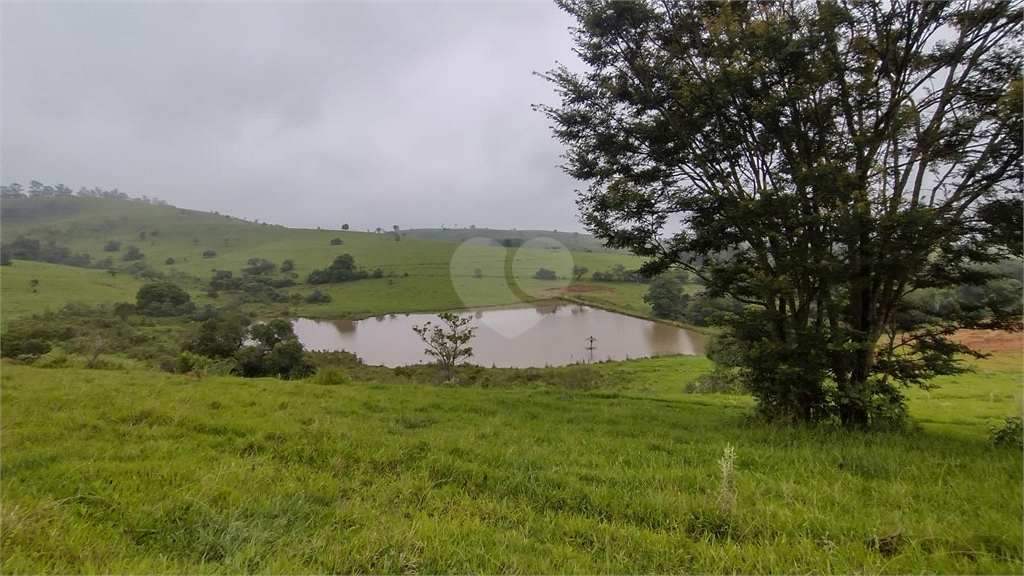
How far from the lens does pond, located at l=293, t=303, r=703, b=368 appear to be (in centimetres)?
3834

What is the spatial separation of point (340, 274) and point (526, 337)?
1878 inches

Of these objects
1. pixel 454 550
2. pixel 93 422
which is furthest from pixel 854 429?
pixel 93 422

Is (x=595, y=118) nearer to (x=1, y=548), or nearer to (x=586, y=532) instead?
(x=586, y=532)

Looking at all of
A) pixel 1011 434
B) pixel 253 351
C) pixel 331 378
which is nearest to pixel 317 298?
pixel 253 351

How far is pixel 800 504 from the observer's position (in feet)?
10.1

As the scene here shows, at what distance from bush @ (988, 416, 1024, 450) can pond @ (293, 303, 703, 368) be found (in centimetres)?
3085

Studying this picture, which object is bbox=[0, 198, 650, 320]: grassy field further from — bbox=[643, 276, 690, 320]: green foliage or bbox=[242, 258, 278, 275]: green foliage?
bbox=[242, 258, 278, 275]: green foliage

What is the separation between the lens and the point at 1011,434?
533 cm

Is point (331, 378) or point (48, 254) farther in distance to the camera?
point (48, 254)

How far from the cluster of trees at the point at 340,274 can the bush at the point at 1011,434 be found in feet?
258

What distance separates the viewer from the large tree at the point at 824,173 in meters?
5.85

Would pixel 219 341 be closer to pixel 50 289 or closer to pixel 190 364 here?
pixel 190 364

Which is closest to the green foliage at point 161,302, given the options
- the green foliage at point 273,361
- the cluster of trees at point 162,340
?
the cluster of trees at point 162,340

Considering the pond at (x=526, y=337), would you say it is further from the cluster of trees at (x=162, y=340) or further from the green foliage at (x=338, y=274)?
the green foliage at (x=338, y=274)
